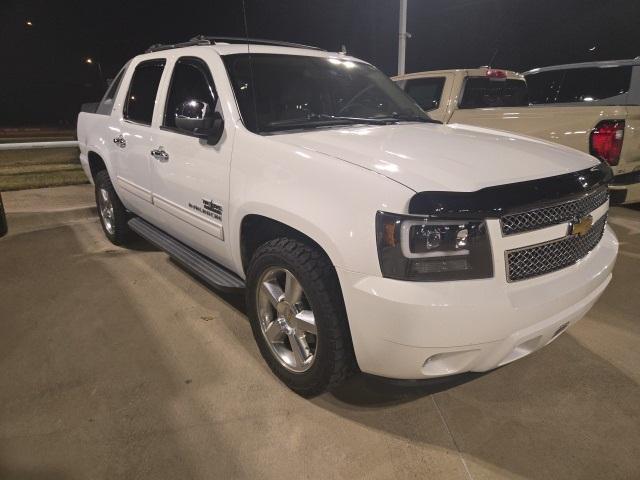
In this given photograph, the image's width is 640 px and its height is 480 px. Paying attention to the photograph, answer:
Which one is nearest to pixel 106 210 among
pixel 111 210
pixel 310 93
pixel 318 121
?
pixel 111 210

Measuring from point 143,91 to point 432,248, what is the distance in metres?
3.02

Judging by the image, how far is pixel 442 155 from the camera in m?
2.05

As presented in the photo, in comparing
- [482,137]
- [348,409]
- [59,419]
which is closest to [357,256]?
[348,409]

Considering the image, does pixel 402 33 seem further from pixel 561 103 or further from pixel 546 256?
pixel 546 256

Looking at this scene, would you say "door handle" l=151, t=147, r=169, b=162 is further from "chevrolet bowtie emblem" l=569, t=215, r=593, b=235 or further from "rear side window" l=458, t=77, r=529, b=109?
"rear side window" l=458, t=77, r=529, b=109

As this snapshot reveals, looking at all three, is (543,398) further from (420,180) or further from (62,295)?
(62,295)

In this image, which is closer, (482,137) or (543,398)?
(543,398)

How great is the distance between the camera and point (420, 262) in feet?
5.70

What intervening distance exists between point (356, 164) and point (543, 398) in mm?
1590

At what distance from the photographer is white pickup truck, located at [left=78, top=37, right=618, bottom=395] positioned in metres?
1.73

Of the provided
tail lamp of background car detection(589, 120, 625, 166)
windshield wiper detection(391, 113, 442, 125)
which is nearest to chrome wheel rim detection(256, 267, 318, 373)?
windshield wiper detection(391, 113, 442, 125)

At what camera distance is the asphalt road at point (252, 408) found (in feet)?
6.35

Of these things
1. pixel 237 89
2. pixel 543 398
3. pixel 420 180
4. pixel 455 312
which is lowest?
pixel 543 398

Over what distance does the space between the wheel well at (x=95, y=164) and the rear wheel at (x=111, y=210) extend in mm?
121
